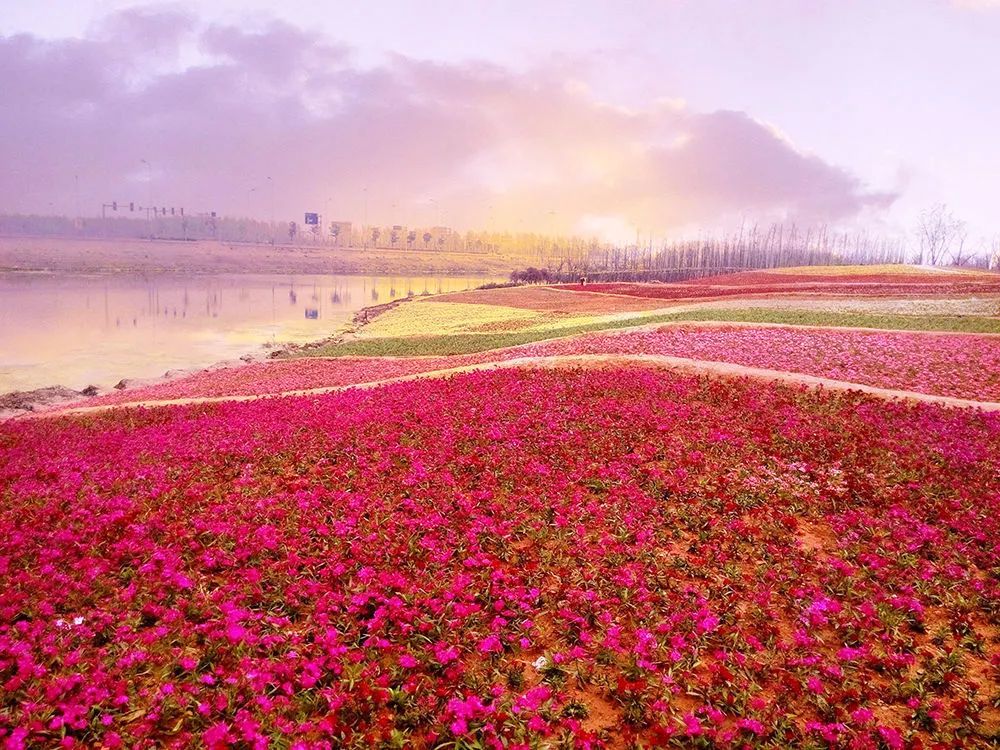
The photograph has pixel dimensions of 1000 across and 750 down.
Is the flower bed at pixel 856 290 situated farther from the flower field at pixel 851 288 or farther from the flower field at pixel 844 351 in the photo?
the flower field at pixel 844 351

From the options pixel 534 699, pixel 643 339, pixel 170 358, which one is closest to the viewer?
pixel 534 699

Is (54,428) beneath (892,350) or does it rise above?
beneath

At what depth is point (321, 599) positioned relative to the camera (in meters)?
7.15

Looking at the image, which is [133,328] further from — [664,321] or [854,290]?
[854,290]

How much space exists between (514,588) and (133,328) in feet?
166

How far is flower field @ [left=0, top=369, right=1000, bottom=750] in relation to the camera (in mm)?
5504

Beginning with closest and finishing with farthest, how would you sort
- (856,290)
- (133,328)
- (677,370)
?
(677,370)
(133,328)
(856,290)

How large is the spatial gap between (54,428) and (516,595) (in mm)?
15480

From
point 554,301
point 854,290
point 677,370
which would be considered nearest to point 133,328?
point 554,301

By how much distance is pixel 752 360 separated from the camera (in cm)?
2061

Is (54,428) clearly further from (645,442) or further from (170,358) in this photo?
(170,358)

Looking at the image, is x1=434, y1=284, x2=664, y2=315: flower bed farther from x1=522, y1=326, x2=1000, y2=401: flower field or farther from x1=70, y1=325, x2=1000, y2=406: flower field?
x1=70, y1=325, x2=1000, y2=406: flower field

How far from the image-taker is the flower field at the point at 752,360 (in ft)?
61.5

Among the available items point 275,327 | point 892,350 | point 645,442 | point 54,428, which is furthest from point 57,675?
point 275,327
